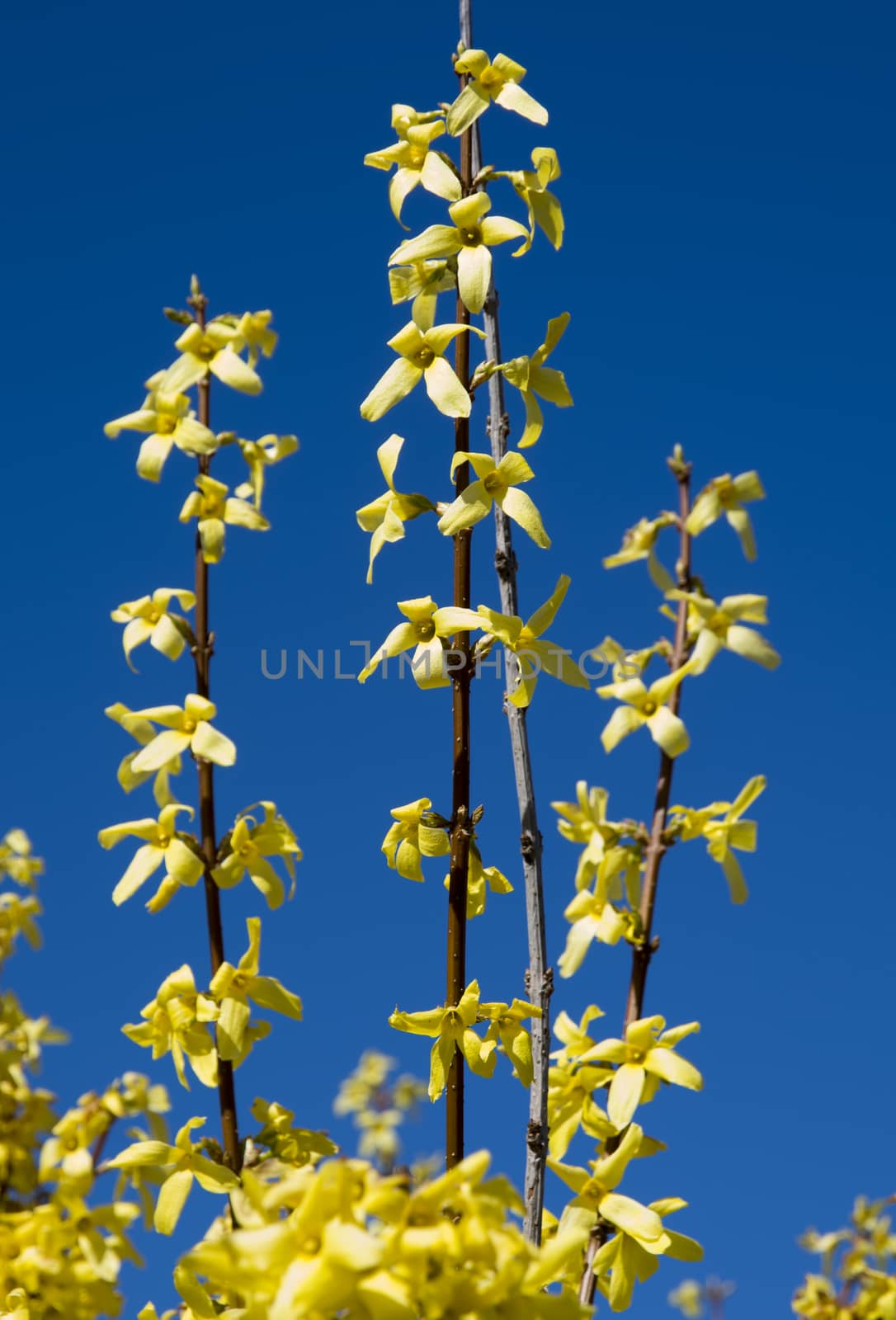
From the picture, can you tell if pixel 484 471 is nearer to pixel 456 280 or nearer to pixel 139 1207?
pixel 456 280

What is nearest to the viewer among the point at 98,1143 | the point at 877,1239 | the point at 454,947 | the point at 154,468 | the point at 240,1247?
the point at 240,1247

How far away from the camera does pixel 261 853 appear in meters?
2.21

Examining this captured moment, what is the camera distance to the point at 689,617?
187 cm

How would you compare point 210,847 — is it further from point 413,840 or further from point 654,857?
point 654,857

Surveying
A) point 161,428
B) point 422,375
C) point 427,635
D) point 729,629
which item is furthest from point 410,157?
point 729,629

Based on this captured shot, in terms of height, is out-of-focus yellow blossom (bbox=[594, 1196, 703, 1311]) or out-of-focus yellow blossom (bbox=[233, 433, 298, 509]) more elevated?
out-of-focus yellow blossom (bbox=[233, 433, 298, 509])

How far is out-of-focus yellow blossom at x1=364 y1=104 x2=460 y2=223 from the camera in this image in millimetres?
2273

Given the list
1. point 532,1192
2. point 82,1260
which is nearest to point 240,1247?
point 532,1192

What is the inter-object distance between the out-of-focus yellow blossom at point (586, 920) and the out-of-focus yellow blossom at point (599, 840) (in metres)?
0.02

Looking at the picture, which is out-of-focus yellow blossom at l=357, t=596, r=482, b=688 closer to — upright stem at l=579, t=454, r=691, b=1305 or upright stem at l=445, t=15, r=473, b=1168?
upright stem at l=445, t=15, r=473, b=1168

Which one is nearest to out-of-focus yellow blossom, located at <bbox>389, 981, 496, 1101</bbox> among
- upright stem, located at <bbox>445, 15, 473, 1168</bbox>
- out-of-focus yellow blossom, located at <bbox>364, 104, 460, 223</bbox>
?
upright stem, located at <bbox>445, 15, 473, 1168</bbox>

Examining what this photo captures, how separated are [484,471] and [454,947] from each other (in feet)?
2.56

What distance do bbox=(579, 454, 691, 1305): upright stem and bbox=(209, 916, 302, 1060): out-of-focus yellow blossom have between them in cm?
58

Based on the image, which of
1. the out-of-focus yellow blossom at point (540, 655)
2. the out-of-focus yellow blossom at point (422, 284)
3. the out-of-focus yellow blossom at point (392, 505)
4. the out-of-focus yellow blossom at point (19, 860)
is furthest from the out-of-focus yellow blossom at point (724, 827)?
the out-of-focus yellow blossom at point (19, 860)
